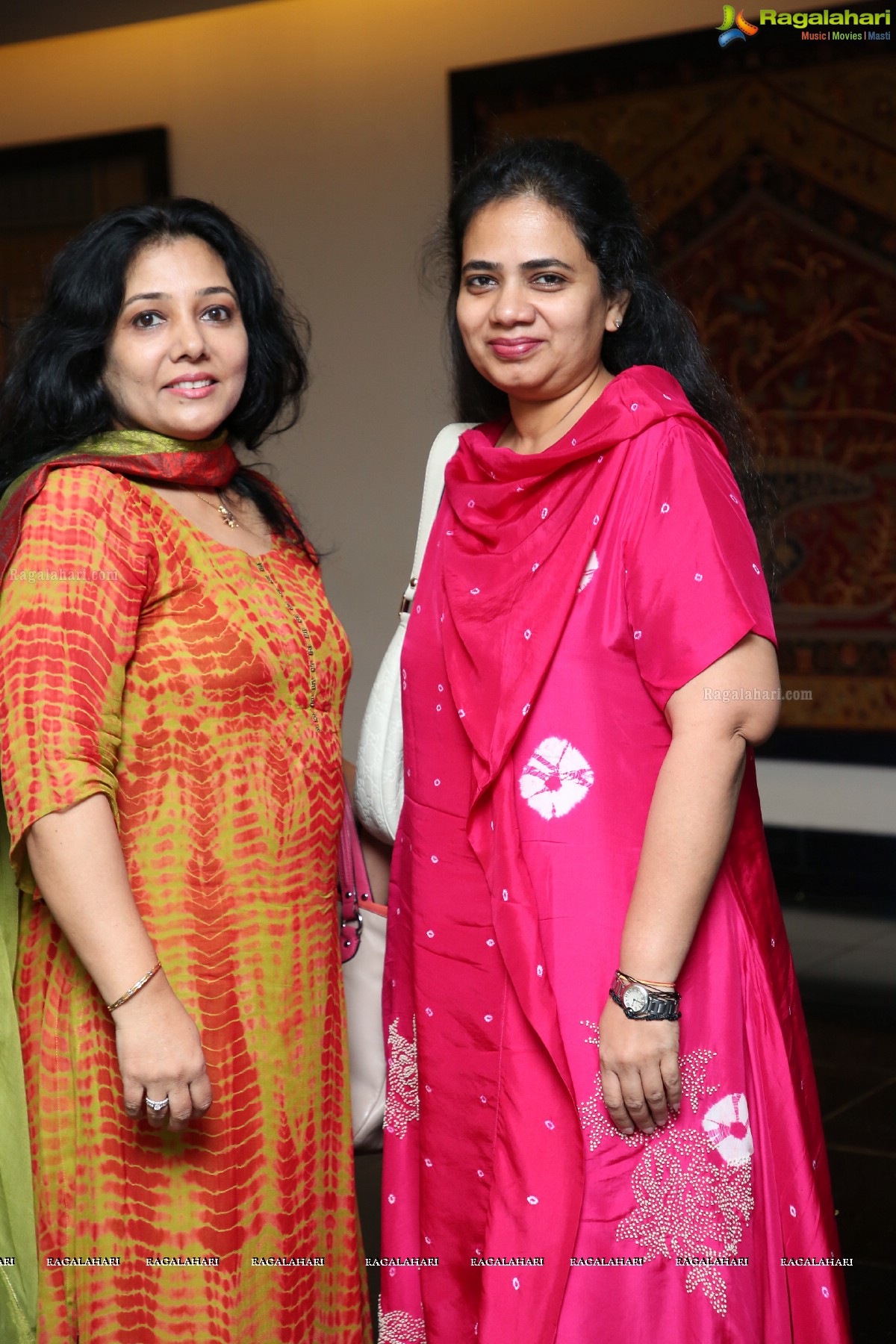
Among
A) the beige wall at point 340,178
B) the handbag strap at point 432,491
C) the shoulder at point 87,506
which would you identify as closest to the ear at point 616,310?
the handbag strap at point 432,491

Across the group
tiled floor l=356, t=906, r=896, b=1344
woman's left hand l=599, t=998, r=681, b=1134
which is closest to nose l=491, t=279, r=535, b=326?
woman's left hand l=599, t=998, r=681, b=1134

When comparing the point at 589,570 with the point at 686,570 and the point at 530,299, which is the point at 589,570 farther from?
the point at 530,299

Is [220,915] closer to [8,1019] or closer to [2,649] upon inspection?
[8,1019]

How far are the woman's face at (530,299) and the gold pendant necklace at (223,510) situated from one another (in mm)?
376

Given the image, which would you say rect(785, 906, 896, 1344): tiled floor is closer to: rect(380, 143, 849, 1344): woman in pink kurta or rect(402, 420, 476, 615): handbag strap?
rect(380, 143, 849, 1344): woman in pink kurta

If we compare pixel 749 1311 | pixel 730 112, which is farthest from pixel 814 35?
pixel 749 1311

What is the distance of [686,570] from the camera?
55.9 inches

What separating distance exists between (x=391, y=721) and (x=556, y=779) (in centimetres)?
36

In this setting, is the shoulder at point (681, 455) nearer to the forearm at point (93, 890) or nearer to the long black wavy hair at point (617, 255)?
the long black wavy hair at point (617, 255)

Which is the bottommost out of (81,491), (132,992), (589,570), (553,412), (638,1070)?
(638,1070)

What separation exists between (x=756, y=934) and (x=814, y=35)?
11.0 feet

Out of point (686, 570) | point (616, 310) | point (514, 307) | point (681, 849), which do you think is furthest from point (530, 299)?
point (681, 849)

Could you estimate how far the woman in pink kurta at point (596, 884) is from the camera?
1426 millimetres

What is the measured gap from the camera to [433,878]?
164 centimetres
